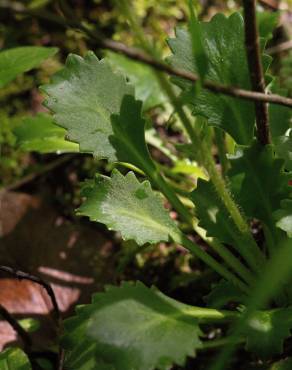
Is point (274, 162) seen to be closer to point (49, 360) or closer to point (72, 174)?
point (49, 360)

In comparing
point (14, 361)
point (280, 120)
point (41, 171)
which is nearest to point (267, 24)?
point (280, 120)

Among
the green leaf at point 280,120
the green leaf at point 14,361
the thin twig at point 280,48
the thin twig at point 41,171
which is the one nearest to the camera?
the green leaf at point 14,361

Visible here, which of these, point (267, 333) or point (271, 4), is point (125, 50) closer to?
point (267, 333)

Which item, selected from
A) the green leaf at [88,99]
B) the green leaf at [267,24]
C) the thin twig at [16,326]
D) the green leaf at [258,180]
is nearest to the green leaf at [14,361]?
the thin twig at [16,326]

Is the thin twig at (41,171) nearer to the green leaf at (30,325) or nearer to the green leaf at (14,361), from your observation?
the green leaf at (30,325)

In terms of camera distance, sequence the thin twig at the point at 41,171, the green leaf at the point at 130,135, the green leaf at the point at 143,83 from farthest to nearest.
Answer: the thin twig at the point at 41,171 → the green leaf at the point at 143,83 → the green leaf at the point at 130,135

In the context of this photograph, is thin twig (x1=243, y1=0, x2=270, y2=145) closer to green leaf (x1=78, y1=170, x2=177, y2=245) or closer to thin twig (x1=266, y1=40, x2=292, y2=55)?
green leaf (x1=78, y1=170, x2=177, y2=245)

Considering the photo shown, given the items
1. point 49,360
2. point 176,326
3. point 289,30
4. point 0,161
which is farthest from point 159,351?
point 289,30
